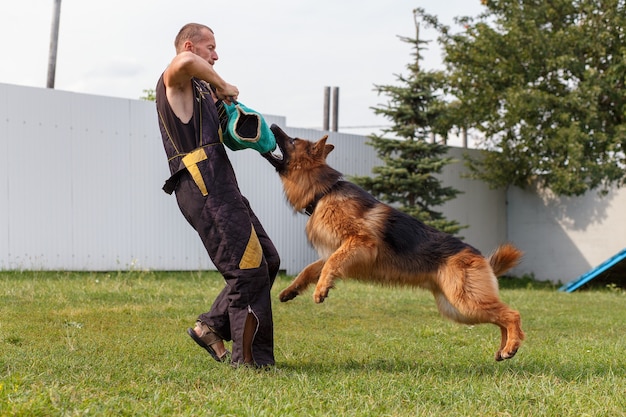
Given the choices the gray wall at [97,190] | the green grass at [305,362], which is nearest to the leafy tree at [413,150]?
the gray wall at [97,190]

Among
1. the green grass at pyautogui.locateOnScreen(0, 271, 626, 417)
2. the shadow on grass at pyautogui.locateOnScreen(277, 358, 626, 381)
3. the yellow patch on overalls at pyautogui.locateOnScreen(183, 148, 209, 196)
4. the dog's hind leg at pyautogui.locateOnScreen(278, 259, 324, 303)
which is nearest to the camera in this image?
the green grass at pyautogui.locateOnScreen(0, 271, 626, 417)

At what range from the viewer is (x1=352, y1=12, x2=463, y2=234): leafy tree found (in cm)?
1498

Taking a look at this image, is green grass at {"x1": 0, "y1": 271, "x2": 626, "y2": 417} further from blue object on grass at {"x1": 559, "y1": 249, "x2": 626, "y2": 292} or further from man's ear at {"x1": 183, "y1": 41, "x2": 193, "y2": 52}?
blue object on grass at {"x1": 559, "y1": 249, "x2": 626, "y2": 292}

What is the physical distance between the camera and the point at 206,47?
4.53 m

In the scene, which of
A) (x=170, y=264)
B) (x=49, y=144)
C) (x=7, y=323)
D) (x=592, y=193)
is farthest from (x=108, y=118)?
(x=592, y=193)

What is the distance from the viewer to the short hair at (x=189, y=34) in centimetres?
451

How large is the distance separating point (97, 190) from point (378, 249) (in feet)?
28.3

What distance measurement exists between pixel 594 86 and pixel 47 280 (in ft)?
36.9

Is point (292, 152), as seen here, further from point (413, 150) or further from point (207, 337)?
point (413, 150)

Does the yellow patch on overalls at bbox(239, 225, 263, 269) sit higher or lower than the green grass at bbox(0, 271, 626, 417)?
higher

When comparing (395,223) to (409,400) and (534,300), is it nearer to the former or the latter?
(409,400)

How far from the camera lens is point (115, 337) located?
19.6 feet

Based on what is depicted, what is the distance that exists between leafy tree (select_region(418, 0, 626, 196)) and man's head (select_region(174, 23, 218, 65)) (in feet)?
39.4

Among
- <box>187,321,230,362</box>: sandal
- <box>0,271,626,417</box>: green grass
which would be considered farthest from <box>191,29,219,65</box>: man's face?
<box>0,271,626,417</box>: green grass
